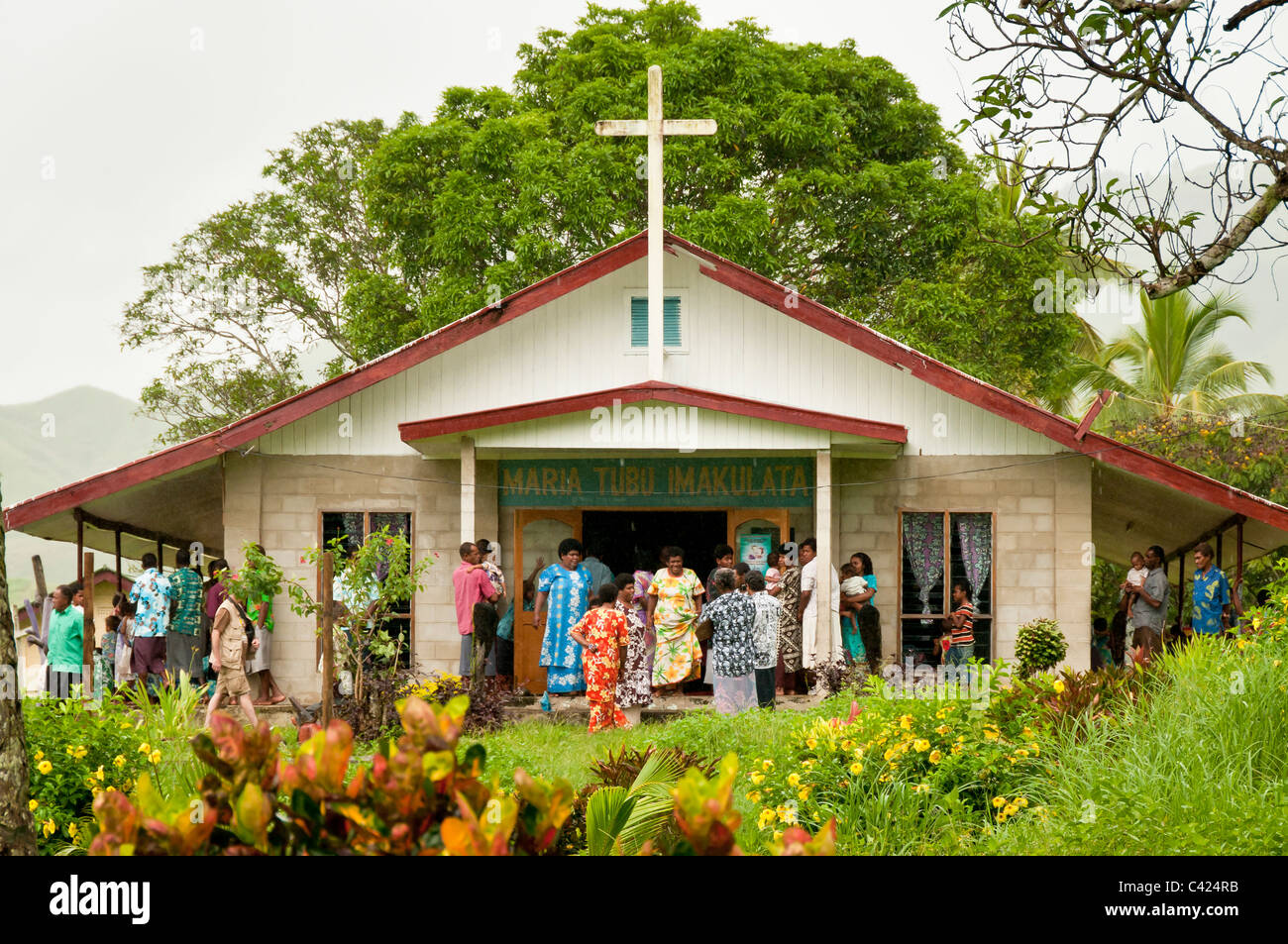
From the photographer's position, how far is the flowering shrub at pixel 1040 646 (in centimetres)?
1330

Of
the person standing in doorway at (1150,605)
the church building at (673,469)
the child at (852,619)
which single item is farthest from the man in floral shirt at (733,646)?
the person standing in doorway at (1150,605)

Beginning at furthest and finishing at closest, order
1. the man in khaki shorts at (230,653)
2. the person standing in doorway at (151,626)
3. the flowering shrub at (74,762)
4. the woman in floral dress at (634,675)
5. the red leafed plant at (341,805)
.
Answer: the person standing in doorway at (151,626)
the woman in floral dress at (634,675)
the man in khaki shorts at (230,653)
the flowering shrub at (74,762)
the red leafed plant at (341,805)

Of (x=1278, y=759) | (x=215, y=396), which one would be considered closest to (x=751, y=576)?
(x=1278, y=759)

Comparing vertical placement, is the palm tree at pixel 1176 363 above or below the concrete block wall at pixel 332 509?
above

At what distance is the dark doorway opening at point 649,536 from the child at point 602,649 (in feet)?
17.3

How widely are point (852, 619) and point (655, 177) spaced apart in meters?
5.17

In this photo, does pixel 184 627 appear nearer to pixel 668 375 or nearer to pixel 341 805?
pixel 668 375

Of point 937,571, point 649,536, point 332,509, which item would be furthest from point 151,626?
point 937,571

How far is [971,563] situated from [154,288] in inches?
842

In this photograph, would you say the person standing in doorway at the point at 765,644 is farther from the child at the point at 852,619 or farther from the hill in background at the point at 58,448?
the hill in background at the point at 58,448

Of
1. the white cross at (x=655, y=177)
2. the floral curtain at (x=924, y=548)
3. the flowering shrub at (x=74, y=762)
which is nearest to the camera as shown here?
the flowering shrub at (x=74, y=762)

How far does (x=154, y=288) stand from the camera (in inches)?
1133

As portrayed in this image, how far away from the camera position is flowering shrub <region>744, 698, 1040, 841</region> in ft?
22.2
